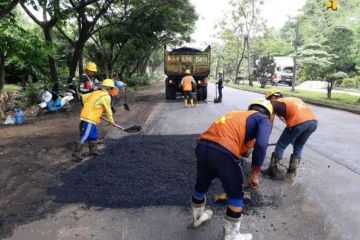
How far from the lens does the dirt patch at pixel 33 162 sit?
4961 millimetres

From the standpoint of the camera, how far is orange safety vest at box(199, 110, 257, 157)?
3688 mm

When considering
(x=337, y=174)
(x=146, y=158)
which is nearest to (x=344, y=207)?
(x=337, y=174)

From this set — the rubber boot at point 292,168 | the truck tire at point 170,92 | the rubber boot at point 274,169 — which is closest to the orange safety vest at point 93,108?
the rubber boot at point 274,169

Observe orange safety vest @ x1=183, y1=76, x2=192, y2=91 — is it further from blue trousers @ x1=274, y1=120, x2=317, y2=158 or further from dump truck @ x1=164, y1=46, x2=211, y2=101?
blue trousers @ x1=274, y1=120, x2=317, y2=158

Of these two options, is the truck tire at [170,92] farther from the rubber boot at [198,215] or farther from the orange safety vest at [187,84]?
the rubber boot at [198,215]

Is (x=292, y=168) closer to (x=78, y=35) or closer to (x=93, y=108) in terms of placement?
(x=93, y=108)

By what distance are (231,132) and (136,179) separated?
2.56 m

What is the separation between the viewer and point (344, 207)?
195 inches

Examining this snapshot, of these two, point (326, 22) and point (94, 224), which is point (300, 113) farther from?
point (326, 22)

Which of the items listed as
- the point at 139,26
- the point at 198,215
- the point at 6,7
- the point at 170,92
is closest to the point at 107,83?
the point at 198,215

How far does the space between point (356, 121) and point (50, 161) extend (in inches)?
372

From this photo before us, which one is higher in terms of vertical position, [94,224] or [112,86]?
[112,86]

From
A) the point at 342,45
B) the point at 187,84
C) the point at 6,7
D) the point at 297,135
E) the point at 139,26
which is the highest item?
the point at 139,26

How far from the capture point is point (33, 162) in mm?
7211
